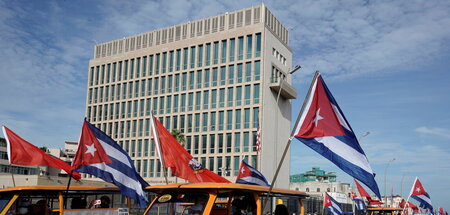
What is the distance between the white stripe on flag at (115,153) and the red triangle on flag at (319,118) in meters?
6.68

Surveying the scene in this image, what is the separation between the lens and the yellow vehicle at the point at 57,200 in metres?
12.6

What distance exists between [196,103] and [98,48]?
72.3ft

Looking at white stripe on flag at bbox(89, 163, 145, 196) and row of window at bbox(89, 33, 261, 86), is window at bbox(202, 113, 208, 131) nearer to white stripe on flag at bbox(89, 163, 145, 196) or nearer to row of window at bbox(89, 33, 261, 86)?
row of window at bbox(89, 33, 261, 86)

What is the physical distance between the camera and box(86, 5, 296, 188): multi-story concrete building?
61.3 meters

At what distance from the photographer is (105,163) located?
15.1 meters

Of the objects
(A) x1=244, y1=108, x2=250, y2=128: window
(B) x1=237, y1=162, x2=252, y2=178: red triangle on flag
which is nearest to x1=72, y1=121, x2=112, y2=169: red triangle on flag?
(B) x1=237, y1=162, x2=252, y2=178: red triangle on flag

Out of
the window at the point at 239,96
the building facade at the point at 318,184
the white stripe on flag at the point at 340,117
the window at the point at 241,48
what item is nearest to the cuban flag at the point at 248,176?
the white stripe on flag at the point at 340,117

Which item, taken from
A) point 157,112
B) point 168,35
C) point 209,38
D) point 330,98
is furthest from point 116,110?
point 330,98

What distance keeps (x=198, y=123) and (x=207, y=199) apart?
2193 inches

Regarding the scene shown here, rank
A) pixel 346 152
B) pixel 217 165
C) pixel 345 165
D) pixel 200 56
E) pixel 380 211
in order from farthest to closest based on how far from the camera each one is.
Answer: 1. pixel 200 56
2. pixel 217 165
3. pixel 380 211
4. pixel 346 152
5. pixel 345 165

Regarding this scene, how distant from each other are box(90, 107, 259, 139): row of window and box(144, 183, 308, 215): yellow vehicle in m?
46.4

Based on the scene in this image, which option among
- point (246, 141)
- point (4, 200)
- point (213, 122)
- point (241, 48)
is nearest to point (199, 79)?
point (213, 122)

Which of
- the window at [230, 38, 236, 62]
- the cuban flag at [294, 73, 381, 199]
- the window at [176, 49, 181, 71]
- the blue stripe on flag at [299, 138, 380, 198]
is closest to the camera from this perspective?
the blue stripe on flag at [299, 138, 380, 198]

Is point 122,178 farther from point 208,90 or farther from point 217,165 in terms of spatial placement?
point 208,90
